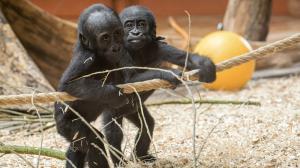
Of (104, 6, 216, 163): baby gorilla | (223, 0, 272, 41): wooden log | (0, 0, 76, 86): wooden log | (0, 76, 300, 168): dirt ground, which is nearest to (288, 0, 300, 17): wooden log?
(223, 0, 272, 41): wooden log

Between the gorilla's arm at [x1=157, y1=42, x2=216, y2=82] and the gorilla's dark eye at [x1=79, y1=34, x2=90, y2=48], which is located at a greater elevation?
the gorilla's dark eye at [x1=79, y1=34, x2=90, y2=48]

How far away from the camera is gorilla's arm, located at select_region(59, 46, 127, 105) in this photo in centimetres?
259

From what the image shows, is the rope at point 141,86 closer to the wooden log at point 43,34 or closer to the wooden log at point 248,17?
the wooden log at point 43,34

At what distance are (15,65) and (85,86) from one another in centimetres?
207

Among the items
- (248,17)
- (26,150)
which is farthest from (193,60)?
(248,17)

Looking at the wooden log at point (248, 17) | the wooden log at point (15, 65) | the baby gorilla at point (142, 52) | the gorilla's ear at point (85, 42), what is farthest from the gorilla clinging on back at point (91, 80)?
the wooden log at point (248, 17)

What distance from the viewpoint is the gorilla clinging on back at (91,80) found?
8.54 ft

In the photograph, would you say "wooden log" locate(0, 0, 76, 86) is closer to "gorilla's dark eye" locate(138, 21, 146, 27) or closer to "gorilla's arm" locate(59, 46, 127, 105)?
"gorilla's dark eye" locate(138, 21, 146, 27)

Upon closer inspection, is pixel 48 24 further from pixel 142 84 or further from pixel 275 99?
pixel 142 84

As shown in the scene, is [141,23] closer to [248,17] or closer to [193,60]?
[193,60]

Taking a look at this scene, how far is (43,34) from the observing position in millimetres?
5059

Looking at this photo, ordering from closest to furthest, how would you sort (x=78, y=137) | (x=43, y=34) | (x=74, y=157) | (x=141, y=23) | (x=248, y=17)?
(x=78, y=137)
(x=74, y=157)
(x=141, y=23)
(x=43, y=34)
(x=248, y=17)

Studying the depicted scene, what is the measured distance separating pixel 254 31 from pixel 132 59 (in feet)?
11.5

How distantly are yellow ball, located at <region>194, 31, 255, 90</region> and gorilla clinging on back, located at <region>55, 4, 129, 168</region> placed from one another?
2.71m
